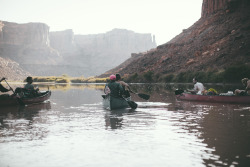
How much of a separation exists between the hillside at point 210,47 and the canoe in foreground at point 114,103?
52176mm

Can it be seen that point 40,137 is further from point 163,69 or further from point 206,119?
point 163,69

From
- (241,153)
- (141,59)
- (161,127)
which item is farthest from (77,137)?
(141,59)

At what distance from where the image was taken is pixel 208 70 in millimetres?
75938

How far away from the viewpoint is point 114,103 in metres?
22.9

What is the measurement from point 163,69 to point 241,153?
89.8m

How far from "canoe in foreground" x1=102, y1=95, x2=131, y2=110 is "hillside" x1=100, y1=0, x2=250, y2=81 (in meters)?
52.2

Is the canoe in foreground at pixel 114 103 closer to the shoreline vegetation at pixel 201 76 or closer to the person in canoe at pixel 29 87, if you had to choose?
the person in canoe at pixel 29 87

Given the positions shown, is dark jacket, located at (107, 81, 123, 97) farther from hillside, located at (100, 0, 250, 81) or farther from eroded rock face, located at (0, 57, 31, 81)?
eroded rock face, located at (0, 57, 31, 81)

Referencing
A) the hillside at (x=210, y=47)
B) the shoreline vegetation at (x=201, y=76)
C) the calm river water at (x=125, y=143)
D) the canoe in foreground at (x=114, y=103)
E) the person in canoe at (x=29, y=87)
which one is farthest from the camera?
the hillside at (x=210, y=47)

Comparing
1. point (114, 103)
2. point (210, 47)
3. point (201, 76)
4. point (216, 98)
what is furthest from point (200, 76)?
point (114, 103)

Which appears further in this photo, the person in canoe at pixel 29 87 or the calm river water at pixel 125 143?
the person in canoe at pixel 29 87

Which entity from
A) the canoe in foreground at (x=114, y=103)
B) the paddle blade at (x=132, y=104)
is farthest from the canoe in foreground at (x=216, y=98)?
the canoe in foreground at (x=114, y=103)

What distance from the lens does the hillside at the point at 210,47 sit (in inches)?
3135

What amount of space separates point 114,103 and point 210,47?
72.0m
